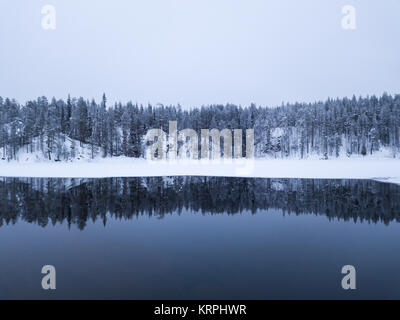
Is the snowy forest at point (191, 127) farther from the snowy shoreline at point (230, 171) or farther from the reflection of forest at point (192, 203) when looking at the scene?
the reflection of forest at point (192, 203)

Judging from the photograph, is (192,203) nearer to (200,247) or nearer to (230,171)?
(200,247)

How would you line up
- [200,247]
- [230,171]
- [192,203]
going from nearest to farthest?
[200,247], [192,203], [230,171]

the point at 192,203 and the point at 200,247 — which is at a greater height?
the point at 192,203


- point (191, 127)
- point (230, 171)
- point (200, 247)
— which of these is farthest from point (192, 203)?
point (191, 127)

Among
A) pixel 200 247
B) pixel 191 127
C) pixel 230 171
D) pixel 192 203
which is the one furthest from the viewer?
pixel 191 127

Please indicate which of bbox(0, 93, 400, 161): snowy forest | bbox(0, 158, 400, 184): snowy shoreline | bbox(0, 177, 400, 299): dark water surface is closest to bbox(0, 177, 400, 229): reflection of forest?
bbox(0, 177, 400, 299): dark water surface

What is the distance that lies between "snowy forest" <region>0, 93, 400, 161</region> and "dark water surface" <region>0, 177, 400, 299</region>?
2571 inches

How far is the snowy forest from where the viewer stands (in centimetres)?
7544

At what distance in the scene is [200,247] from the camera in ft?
34.1

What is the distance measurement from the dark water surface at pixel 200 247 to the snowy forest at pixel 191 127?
214 ft

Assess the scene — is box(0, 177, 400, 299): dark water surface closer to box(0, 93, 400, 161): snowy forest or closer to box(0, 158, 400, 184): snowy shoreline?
box(0, 158, 400, 184): snowy shoreline

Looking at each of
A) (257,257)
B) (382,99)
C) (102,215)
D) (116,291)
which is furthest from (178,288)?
(382,99)

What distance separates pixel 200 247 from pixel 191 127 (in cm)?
8861
